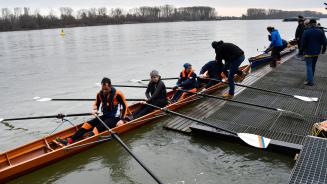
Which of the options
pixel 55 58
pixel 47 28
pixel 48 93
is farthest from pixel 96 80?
pixel 47 28

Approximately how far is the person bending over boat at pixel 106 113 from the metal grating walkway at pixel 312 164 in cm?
498

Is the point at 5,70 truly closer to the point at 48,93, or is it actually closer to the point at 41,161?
the point at 48,93

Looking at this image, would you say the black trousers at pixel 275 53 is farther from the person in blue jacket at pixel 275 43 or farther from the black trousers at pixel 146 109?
the black trousers at pixel 146 109

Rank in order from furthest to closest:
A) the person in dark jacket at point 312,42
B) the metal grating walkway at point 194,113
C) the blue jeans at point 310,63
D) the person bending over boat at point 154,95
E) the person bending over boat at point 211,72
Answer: the person bending over boat at point 211,72
the blue jeans at point 310,63
the person in dark jacket at point 312,42
the person bending over boat at point 154,95
the metal grating walkway at point 194,113

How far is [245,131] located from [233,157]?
3.19 feet

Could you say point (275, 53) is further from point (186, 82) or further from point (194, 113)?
point (194, 113)

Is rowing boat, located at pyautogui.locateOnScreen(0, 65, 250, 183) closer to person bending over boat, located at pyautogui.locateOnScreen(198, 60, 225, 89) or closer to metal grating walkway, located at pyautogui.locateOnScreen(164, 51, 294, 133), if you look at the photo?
metal grating walkway, located at pyautogui.locateOnScreen(164, 51, 294, 133)

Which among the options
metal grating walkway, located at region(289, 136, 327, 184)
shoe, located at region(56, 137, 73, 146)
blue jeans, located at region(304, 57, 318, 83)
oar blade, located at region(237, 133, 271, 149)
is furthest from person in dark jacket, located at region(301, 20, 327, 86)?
shoe, located at region(56, 137, 73, 146)

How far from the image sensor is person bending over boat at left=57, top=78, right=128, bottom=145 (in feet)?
26.7

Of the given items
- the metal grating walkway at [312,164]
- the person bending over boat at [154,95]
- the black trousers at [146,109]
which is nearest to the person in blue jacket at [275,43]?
the person bending over boat at [154,95]

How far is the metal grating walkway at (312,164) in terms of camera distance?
4453mm

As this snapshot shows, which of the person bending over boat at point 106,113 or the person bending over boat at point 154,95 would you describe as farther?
the person bending over boat at point 154,95

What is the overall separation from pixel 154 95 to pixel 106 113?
6.10 feet

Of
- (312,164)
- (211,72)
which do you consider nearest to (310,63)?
(211,72)
